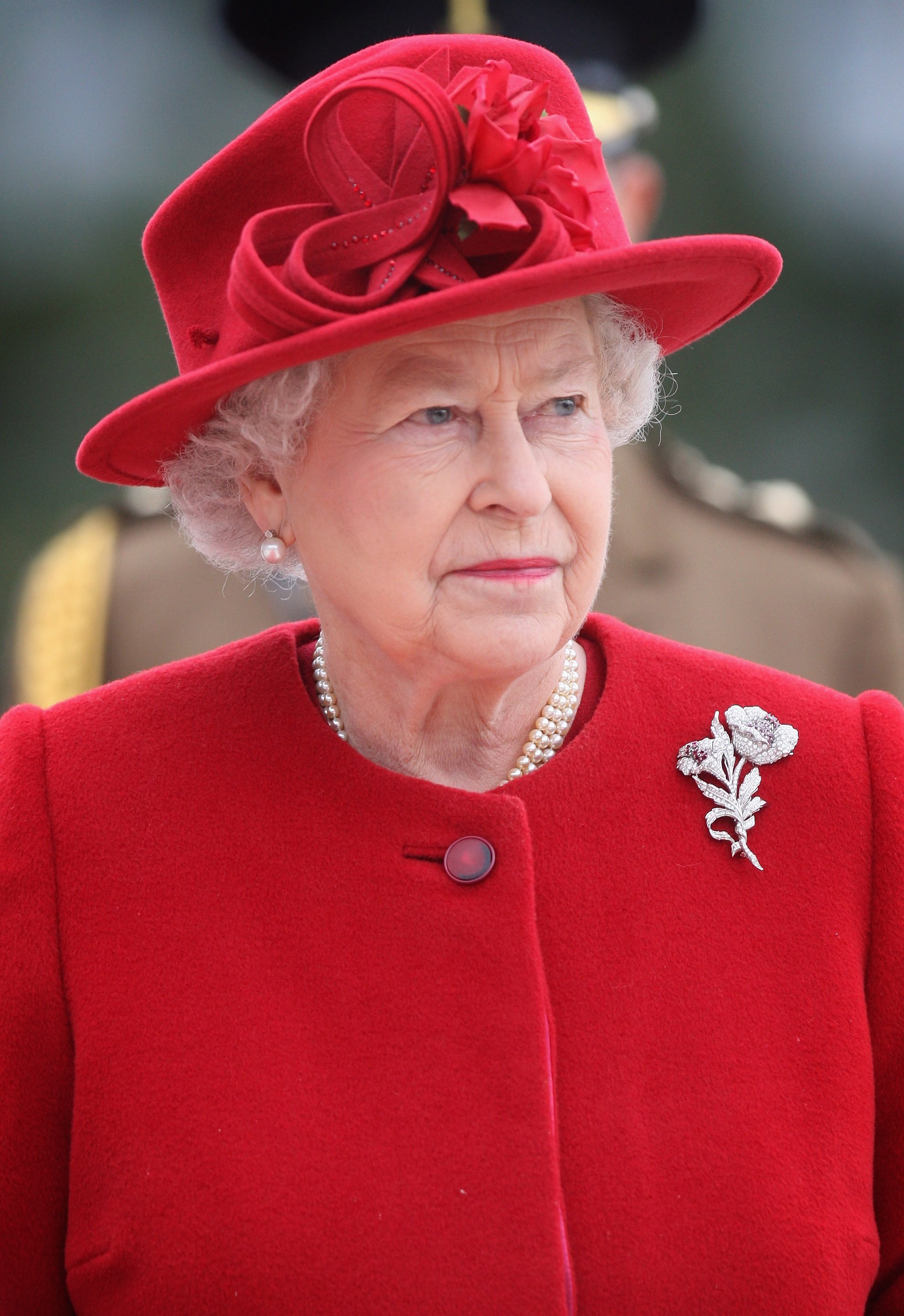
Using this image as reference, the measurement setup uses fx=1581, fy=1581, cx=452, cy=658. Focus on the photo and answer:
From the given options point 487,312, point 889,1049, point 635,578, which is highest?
point 487,312

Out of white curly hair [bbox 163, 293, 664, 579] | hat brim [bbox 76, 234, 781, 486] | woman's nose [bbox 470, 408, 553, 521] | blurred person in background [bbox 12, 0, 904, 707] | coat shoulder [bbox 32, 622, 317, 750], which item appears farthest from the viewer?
blurred person in background [bbox 12, 0, 904, 707]

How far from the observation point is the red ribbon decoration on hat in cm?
188

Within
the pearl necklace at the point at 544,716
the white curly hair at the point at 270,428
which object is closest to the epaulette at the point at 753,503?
the white curly hair at the point at 270,428

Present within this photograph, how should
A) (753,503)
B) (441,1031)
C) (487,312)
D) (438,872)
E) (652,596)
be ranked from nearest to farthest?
(487,312), (441,1031), (438,872), (652,596), (753,503)

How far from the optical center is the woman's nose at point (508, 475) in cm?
199

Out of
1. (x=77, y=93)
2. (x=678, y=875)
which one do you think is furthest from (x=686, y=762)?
(x=77, y=93)

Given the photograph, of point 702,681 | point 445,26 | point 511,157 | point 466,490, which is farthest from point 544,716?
point 445,26

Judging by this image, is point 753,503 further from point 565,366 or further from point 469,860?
point 469,860

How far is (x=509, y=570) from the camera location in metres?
2.05

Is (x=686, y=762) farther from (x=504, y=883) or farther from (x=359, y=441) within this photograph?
(x=359, y=441)

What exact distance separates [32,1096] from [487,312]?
3.72ft

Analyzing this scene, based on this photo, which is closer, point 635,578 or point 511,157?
point 511,157

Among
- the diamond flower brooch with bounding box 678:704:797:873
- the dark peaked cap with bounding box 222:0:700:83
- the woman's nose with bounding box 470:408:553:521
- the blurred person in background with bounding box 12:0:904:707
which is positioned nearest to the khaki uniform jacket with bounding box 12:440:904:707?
the blurred person in background with bounding box 12:0:904:707

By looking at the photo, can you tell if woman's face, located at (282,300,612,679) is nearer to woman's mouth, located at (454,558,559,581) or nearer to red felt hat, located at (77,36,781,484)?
woman's mouth, located at (454,558,559,581)
